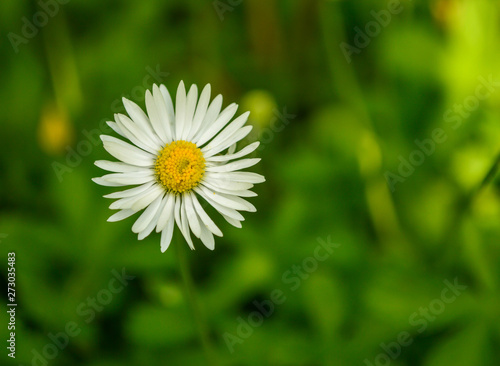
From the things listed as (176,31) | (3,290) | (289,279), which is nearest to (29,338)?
(3,290)

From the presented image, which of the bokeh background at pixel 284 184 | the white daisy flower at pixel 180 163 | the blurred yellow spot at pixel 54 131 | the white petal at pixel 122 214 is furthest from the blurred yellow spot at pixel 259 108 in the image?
the white petal at pixel 122 214

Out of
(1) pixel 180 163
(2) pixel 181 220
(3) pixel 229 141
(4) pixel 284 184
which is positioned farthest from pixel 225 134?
(4) pixel 284 184

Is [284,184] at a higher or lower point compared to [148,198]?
higher

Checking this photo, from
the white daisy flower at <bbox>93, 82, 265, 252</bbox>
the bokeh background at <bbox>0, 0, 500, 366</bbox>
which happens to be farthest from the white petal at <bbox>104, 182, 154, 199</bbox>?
the bokeh background at <bbox>0, 0, 500, 366</bbox>

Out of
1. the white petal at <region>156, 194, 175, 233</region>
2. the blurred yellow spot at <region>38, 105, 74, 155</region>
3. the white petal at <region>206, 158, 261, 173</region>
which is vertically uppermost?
the blurred yellow spot at <region>38, 105, 74, 155</region>

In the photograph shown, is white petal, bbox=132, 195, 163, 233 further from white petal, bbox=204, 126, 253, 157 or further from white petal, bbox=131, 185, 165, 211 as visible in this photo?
white petal, bbox=204, 126, 253, 157

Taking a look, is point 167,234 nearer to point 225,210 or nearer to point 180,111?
point 225,210

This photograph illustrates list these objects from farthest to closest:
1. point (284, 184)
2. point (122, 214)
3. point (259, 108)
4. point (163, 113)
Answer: point (284, 184), point (259, 108), point (163, 113), point (122, 214)
